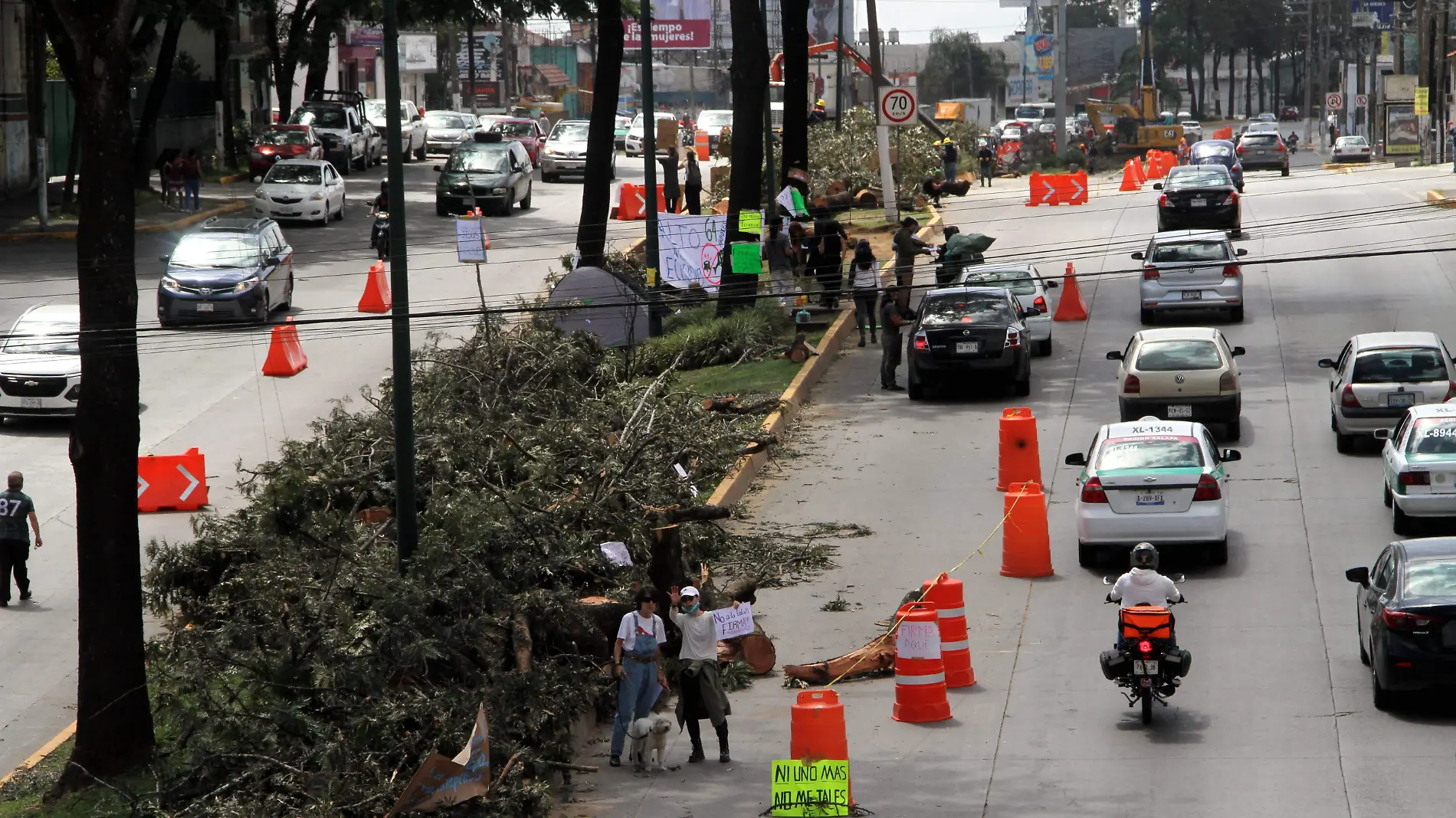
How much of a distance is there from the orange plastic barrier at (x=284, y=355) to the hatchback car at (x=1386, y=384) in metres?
16.1

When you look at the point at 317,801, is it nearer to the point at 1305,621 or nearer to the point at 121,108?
the point at 121,108

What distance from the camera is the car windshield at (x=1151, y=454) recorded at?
1805cm

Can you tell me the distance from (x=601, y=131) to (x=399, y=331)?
18.8 meters

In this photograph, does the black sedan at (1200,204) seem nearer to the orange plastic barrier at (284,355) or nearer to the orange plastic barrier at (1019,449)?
the orange plastic barrier at (1019,449)

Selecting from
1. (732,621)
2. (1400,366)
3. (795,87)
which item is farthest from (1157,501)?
(795,87)

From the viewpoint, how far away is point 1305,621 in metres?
16.1

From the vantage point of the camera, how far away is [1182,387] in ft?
75.6

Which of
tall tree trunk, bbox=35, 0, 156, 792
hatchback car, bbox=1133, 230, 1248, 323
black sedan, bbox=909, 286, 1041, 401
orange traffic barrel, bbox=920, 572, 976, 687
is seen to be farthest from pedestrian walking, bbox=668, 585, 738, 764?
hatchback car, bbox=1133, 230, 1248, 323

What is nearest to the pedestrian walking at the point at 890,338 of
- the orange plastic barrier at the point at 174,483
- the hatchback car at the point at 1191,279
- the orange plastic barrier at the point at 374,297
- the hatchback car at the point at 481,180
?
the hatchback car at the point at 1191,279

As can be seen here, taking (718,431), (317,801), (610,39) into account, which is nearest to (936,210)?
(610,39)

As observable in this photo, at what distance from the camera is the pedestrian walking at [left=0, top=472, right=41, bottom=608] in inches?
746

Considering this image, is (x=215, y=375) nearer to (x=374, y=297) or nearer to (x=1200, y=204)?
(x=374, y=297)

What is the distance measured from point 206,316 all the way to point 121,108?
54.1 ft

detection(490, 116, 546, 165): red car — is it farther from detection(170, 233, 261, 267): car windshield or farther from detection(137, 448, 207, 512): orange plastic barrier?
detection(137, 448, 207, 512): orange plastic barrier
